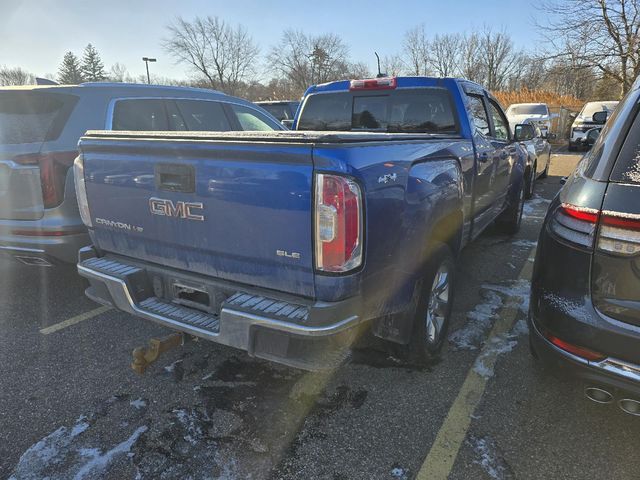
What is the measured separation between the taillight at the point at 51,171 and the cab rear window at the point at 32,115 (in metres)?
0.20

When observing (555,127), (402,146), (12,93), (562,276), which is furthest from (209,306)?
(555,127)

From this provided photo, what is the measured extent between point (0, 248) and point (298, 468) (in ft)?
10.9

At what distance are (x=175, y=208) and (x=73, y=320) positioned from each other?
83.3 inches

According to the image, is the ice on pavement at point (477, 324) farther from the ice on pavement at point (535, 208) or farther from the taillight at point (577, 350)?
the ice on pavement at point (535, 208)

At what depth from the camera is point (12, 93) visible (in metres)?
4.12

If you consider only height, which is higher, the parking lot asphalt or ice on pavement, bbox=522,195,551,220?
ice on pavement, bbox=522,195,551,220

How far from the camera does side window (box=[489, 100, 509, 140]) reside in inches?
189

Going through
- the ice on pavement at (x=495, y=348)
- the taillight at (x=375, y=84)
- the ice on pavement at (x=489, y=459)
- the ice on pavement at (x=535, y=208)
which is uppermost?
the taillight at (x=375, y=84)

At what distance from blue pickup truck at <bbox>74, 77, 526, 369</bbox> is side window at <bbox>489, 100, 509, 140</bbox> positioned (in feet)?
5.66

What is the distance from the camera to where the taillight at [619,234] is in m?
1.87

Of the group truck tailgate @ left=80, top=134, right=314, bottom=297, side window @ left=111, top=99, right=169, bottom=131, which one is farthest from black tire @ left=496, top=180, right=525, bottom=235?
truck tailgate @ left=80, top=134, right=314, bottom=297

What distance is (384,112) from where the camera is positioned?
4344 mm

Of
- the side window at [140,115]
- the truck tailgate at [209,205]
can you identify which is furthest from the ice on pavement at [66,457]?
the side window at [140,115]

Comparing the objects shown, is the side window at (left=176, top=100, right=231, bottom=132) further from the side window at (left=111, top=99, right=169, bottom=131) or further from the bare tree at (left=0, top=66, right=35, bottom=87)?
the bare tree at (left=0, top=66, right=35, bottom=87)
